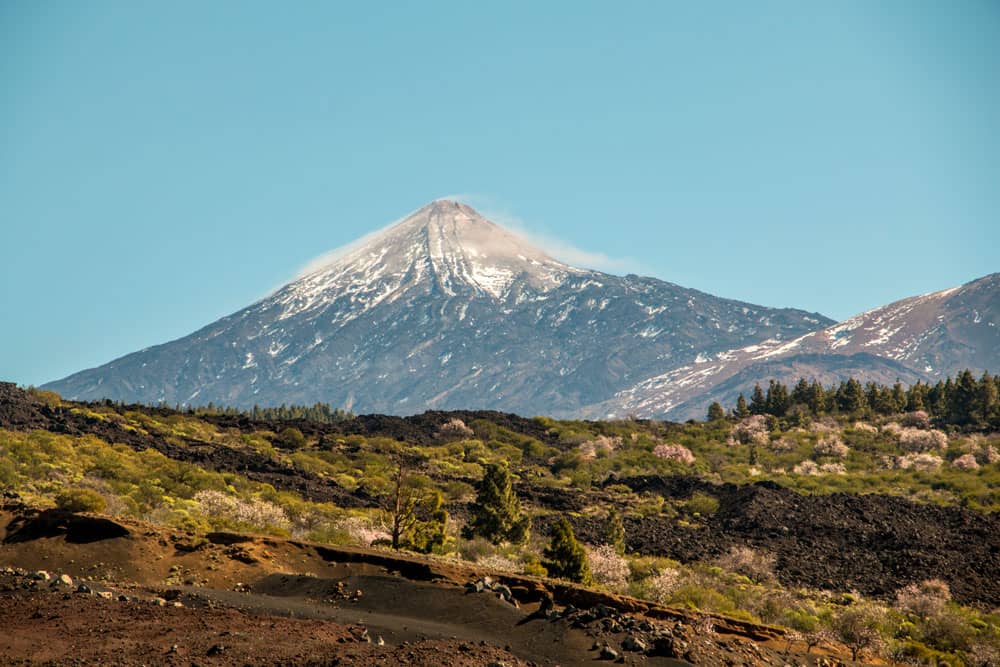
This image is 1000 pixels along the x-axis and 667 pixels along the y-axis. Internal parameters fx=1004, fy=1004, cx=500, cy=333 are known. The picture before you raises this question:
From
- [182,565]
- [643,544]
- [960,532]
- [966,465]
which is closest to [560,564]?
[182,565]

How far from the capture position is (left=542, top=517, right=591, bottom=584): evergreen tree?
4491cm

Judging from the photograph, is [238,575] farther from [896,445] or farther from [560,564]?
[896,445]

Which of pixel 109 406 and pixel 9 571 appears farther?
pixel 109 406

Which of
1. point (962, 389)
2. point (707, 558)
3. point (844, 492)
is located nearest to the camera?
point (707, 558)

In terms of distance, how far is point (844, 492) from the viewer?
89188mm

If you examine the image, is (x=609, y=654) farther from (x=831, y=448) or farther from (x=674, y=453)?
(x=831, y=448)

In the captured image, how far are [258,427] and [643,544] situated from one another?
54933 millimetres

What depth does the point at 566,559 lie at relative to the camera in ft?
148

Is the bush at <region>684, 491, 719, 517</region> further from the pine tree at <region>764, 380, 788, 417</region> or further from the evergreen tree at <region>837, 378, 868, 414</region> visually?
the evergreen tree at <region>837, 378, 868, 414</region>

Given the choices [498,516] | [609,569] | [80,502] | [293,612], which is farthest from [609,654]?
[498,516]

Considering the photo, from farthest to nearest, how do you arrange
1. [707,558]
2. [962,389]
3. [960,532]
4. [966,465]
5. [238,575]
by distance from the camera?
1. [962,389]
2. [966,465]
3. [960,532]
4. [707,558]
5. [238,575]

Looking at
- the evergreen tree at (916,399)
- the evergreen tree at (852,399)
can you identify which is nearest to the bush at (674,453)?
the evergreen tree at (852,399)

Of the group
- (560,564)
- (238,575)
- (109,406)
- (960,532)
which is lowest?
(960,532)

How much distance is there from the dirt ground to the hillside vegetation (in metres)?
4.93
